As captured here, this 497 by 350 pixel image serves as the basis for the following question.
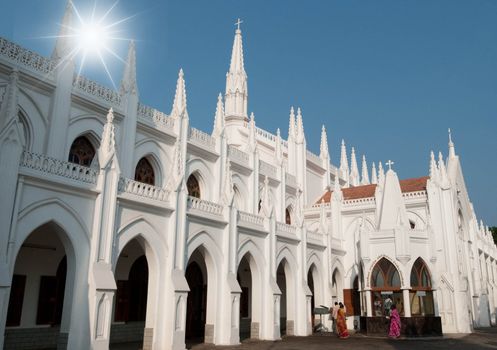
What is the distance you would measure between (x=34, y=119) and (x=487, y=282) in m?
35.2

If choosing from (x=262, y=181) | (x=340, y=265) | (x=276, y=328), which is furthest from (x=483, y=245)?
(x=276, y=328)

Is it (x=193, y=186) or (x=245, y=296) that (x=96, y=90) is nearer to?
(x=193, y=186)

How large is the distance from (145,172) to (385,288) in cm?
1376

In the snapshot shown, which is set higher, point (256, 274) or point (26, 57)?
point (26, 57)

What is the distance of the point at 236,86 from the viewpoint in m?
40.2

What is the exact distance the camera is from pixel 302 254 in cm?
2650

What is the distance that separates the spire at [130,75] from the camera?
21.8 meters

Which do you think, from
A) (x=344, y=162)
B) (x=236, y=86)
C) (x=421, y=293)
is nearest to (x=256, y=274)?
(x=421, y=293)

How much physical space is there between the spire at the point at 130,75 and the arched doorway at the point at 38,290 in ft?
24.3

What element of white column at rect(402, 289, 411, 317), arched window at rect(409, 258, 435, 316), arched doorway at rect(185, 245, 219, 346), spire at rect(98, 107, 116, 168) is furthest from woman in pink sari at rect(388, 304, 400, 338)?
spire at rect(98, 107, 116, 168)

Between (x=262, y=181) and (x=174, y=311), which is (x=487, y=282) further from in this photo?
(x=174, y=311)

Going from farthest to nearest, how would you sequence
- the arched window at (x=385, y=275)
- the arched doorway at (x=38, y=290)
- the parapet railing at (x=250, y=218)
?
the arched window at (x=385, y=275) < the parapet railing at (x=250, y=218) < the arched doorway at (x=38, y=290)

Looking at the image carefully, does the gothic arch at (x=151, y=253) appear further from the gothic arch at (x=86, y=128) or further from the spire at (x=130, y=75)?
the spire at (x=130, y=75)

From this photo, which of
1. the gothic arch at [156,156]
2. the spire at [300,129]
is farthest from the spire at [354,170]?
the gothic arch at [156,156]
